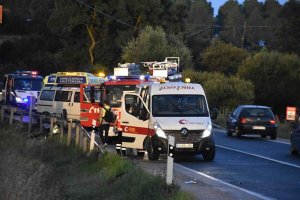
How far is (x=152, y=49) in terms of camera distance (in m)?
66.1

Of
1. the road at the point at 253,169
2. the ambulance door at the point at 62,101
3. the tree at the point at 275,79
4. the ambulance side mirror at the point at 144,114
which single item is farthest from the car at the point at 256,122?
the tree at the point at 275,79

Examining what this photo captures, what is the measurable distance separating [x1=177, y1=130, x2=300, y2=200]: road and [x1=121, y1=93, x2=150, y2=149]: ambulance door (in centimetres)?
137

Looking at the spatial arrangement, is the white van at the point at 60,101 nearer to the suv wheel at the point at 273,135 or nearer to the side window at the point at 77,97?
the side window at the point at 77,97

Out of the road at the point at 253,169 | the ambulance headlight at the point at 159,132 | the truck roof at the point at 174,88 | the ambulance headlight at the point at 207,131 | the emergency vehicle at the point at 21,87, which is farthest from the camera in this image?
the emergency vehicle at the point at 21,87

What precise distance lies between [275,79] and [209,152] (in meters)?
42.6

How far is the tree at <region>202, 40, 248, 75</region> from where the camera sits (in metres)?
79.2

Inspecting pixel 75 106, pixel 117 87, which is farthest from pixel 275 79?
pixel 117 87

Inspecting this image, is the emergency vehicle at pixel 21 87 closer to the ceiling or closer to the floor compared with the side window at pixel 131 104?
closer to the ceiling

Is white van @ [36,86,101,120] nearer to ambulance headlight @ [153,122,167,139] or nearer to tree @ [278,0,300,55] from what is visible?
ambulance headlight @ [153,122,167,139]

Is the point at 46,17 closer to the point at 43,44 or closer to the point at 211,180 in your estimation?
the point at 43,44

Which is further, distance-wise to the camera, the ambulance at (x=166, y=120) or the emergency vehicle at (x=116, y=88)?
the emergency vehicle at (x=116, y=88)

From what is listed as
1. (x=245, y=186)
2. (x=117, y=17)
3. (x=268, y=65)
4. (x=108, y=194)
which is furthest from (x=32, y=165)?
(x=117, y=17)

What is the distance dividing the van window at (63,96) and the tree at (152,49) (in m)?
29.4

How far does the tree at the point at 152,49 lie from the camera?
65375 mm
